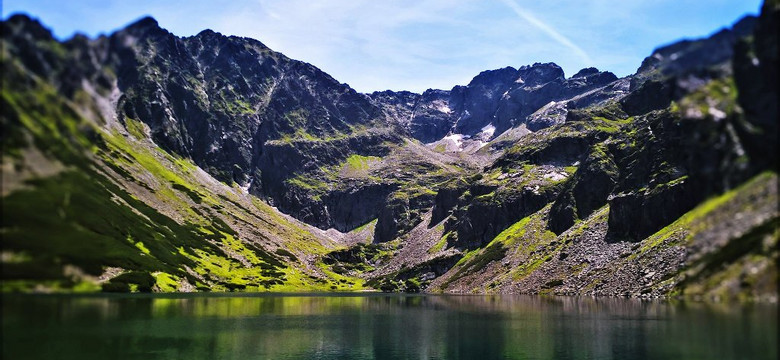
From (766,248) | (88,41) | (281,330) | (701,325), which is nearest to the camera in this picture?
(766,248)

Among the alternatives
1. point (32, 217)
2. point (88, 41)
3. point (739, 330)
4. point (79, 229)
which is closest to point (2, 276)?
point (32, 217)

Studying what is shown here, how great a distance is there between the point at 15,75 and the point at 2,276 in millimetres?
12762

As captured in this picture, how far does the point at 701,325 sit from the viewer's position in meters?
40.3

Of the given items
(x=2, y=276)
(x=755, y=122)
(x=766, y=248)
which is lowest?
(x=2, y=276)

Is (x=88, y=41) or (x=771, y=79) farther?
(x=88, y=41)

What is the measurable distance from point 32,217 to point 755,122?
→ 149 feet

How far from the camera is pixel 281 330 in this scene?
94500mm

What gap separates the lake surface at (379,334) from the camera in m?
36.8

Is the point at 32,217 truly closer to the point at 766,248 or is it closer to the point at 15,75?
the point at 15,75

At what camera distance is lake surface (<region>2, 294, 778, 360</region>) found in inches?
1451

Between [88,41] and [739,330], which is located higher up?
[88,41]

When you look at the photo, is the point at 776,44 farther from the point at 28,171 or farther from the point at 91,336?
the point at 91,336

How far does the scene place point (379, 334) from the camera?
300ft

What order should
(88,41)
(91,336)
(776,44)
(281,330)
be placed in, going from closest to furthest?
(776,44)
(88,41)
(91,336)
(281,330)
